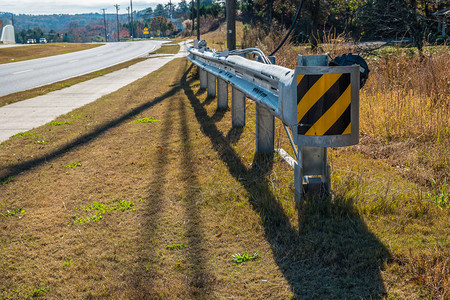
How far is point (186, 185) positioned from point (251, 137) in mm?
1845

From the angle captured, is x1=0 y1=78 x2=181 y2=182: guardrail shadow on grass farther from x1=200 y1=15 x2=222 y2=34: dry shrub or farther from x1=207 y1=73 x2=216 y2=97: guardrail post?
x1=200 y1=15 x2=222 y2=34: dry shrub

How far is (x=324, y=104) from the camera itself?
3.00m

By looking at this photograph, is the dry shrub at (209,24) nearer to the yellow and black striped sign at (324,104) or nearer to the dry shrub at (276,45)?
the dry shrub at (276,45)

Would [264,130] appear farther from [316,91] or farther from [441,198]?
[441,198]

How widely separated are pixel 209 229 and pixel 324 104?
1334 mm

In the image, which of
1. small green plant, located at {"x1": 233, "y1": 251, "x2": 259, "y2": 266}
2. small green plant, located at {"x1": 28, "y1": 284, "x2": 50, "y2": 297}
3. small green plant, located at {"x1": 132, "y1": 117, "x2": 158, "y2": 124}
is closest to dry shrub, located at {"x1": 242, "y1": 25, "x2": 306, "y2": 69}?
small green plant, located at {"x1": 132, "y1": 117, "x2": 158, "y2": 124}

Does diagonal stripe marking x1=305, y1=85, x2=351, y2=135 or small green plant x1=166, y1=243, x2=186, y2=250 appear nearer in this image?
diagonal stripe marking x1=305, y1=85, x2=351, y2=135

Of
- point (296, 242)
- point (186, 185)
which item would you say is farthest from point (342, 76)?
point (186, 185)

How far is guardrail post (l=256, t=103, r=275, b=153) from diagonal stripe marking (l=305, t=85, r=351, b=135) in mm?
1864

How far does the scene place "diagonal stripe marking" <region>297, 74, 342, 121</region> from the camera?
2.97 metres

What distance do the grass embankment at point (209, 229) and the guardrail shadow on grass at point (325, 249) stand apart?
0.01 meters

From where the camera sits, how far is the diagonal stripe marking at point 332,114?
301 cm

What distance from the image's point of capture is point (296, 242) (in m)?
3.04

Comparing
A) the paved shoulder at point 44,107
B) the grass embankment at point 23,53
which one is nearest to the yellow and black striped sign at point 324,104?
the paved shoulder at point 44,107
